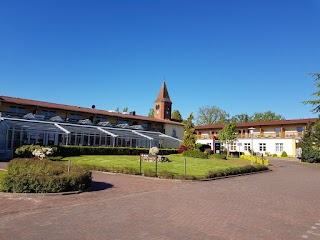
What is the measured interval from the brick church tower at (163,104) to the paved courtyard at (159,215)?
54897mm

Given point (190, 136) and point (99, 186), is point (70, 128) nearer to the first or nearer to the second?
point (190, 136)

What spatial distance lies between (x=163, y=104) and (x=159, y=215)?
59.2 metres

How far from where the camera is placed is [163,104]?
219 ft

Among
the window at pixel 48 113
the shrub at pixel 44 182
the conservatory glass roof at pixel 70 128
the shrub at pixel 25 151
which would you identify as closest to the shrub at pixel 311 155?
the conservatory glass roof at pixel 70 128

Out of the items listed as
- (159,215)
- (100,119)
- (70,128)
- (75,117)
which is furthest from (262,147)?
(159,215)

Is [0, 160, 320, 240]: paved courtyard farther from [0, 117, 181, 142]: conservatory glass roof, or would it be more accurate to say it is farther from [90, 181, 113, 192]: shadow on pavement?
[0, 117, 181, 142]: conservatory glass roof

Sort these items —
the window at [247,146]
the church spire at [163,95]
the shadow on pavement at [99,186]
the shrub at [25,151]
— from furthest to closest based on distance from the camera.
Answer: the church spire at [163,95] < the window at [247,146] < the shrub at [25,151] < the shadow on pavement at [99,186]

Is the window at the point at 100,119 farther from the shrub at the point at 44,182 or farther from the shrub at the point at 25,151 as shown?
the shrub at the point at 44,182

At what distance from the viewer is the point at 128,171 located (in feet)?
57.4

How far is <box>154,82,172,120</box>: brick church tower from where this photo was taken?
67.0 metres

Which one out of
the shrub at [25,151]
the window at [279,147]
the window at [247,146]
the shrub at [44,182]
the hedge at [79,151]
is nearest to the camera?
the shrub at [44,182]

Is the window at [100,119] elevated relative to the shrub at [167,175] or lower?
elevated

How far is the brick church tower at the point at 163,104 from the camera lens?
67025 mm

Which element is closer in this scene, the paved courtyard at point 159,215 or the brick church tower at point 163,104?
the paved courtyard at point 159,215
